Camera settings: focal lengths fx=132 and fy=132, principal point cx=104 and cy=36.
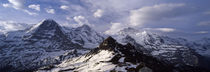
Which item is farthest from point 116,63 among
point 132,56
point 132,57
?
point 132,56

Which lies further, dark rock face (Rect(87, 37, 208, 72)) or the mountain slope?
dark rock face (Rect(87, 37, 208, 72))

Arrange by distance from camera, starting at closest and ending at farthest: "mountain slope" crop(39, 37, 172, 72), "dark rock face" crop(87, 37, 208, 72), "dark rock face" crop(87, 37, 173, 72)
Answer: "mountain slope" crop(39, 37, 172, 72) < "dark rock face" crop(87, 37, 208, 72) < "dark rock face" crop(87, 37, 173, 72)

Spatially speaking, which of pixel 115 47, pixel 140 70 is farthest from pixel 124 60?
pixel 115 47

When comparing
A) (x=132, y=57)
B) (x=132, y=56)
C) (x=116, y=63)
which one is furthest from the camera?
(x=132, y=56)

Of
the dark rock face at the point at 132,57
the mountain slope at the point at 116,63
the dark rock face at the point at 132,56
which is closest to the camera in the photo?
the mountain slope at the point at 116,63

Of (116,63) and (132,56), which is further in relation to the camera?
(132,56)

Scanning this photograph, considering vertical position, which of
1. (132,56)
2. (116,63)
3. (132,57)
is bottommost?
(132,56)

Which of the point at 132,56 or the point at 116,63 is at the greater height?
the point at 116,63

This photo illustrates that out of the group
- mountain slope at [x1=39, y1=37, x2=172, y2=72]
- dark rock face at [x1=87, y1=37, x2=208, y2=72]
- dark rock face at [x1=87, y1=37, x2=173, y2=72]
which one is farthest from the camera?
dark rock face at [x1=87, y1=37, x2=173, y2=72]

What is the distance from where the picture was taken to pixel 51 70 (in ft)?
413

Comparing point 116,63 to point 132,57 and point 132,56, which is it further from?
point 132,56

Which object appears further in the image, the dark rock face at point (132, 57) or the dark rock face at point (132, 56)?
the dark rock face at point (132, 56)

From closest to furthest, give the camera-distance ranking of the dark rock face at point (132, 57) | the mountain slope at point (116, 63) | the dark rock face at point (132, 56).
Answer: the mountain slope at point (116, 63) < the dark rock face at point (132, 57) < the dark rock face at point (132, 56)

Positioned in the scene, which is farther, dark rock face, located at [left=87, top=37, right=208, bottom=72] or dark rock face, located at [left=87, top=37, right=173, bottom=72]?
dark rock face, located at [left=87, top=37, right=173, bottom=72]
